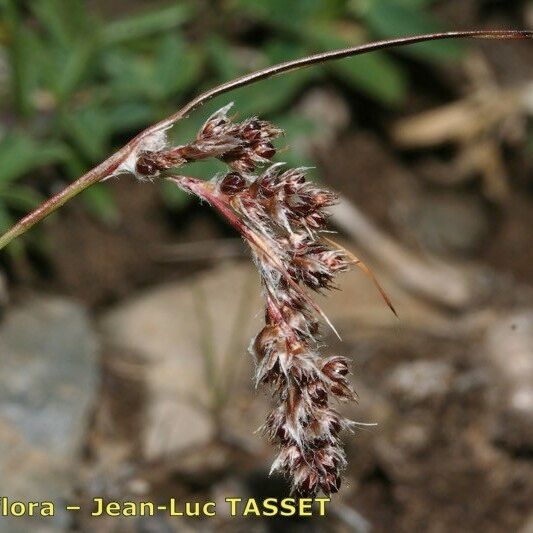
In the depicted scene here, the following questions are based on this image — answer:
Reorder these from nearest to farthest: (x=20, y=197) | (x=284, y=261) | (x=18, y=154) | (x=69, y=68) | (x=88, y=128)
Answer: (x=284, y=261) < (x=20, y=197) < (x=18, y=154) < (x=88, y=128) < (x=69, y=68)

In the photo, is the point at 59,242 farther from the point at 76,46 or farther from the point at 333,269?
the point at 333,269

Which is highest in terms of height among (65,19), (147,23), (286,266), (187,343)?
(65,19)

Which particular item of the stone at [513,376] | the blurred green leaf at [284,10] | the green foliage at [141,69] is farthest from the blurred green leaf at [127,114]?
the stone at [513,376]

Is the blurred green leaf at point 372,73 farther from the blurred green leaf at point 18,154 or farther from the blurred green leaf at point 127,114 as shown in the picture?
the blurred green leaf at point 18,154

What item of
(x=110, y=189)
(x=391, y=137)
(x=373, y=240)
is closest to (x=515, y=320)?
(x=373, y=240)

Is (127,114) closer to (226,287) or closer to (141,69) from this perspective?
(141,69)

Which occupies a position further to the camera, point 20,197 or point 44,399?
point 44,399

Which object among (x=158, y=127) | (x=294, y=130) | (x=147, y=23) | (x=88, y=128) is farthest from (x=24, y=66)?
(x=158, y=127)
